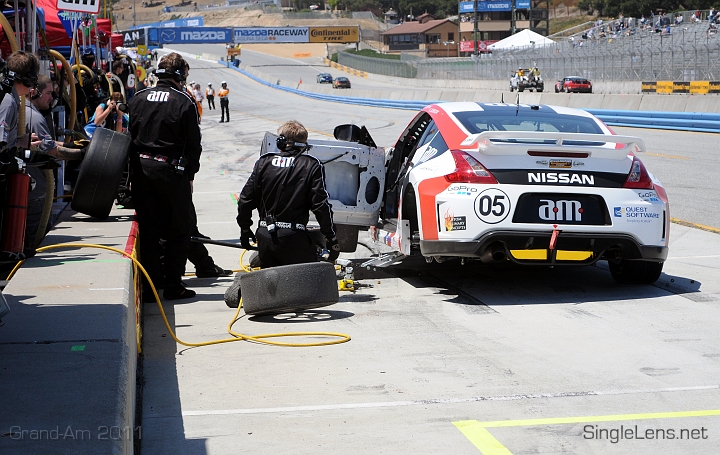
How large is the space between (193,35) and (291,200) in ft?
350

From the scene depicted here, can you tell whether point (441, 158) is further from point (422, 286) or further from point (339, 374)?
point (339, 374)

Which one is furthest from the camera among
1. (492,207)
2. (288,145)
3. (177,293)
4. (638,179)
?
(177,293)

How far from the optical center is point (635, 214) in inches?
282

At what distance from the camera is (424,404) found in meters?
4.80

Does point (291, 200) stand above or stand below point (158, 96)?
below

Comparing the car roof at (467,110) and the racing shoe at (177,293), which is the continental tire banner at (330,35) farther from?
the racing shoe at (177,293)

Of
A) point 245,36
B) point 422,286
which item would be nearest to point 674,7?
point 245,36

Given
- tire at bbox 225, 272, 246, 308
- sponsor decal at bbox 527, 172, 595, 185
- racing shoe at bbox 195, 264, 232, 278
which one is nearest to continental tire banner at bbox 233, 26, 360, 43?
racing shoe at bbox 195, 264, 232, 278

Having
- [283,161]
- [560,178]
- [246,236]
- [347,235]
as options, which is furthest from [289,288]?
[560,178]

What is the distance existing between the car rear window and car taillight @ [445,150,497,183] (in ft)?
2.01

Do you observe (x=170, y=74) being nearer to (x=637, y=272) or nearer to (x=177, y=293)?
(x=177, y=293)

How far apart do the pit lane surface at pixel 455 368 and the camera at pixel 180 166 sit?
109 centimetres

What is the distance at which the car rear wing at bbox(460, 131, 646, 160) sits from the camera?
23.5 feet

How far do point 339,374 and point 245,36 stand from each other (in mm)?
110819
